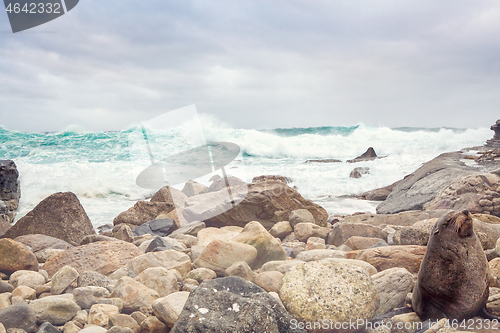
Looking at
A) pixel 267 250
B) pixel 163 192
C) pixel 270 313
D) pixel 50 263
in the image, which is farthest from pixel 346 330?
pixel 163 192

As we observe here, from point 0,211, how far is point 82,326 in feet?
18.9

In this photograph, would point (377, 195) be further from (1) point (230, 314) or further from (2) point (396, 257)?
(1) point (230, 314)

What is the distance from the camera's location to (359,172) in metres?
13.0

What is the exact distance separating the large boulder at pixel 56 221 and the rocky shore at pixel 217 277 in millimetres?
14

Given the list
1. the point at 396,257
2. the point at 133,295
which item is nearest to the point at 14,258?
the point at 133,295

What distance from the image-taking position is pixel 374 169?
13289 millimetres

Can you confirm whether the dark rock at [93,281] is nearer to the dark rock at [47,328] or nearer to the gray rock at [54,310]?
the gray rock at [54,310]

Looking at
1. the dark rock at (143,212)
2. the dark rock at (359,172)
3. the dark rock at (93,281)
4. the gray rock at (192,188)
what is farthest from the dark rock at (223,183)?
the dark rock at (359,172)

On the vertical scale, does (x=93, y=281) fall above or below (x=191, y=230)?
above

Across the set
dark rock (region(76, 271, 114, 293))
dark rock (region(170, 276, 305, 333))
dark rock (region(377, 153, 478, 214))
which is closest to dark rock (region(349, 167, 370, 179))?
dark rock (region(377, 153, 478, 214))

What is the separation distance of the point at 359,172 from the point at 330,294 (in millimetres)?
11894

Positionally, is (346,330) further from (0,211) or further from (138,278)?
(0,211)

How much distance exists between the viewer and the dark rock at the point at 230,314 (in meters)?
1.47

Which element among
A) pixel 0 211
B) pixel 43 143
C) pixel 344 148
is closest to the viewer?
pixel 0 211
